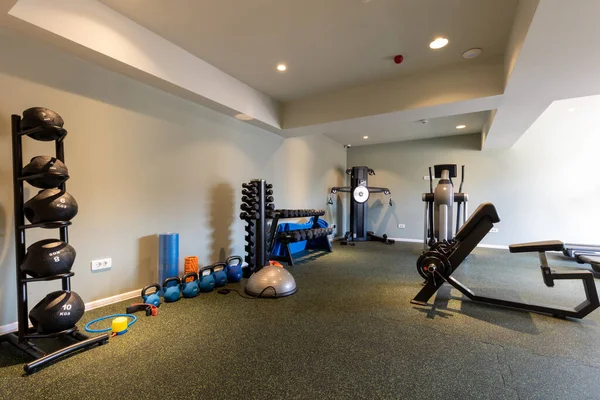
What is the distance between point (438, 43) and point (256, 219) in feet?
9.87

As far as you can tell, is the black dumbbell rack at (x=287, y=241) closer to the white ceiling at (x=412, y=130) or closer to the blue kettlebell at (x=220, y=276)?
the blue kettlebell at (x=220, y=276)

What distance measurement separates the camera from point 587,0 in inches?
69.5

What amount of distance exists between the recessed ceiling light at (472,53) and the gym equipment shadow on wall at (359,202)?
390cm

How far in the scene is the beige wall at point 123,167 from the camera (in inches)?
90.4

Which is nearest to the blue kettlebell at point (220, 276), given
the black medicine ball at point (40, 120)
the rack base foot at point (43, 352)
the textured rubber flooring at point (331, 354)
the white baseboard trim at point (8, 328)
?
the textured rubber flooring at point (331, 354)

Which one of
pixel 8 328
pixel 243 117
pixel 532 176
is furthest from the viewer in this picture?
pixel 532 176

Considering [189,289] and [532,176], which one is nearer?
[189,289]

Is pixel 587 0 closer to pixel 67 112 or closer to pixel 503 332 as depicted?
pixel 503 332

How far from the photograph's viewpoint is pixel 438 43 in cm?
304

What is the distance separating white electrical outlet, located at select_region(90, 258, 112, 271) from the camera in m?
2.72

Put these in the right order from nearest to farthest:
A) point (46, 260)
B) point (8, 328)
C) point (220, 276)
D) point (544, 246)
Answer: point (46, 260), point (8, 328), point (544, 246), point (220, 276)

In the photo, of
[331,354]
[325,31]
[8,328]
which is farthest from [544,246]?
[8,328]

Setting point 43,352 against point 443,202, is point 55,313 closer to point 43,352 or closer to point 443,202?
point 43,352

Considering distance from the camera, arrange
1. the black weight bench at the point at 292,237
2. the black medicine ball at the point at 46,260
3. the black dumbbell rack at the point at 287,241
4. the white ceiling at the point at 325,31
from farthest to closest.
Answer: the black weight bench at the point at 292,237 → the black dumbbell rack at the point at 287,241 → the white ceiling at the point at 325,31 → the black medicine ball at the point at 46,260
